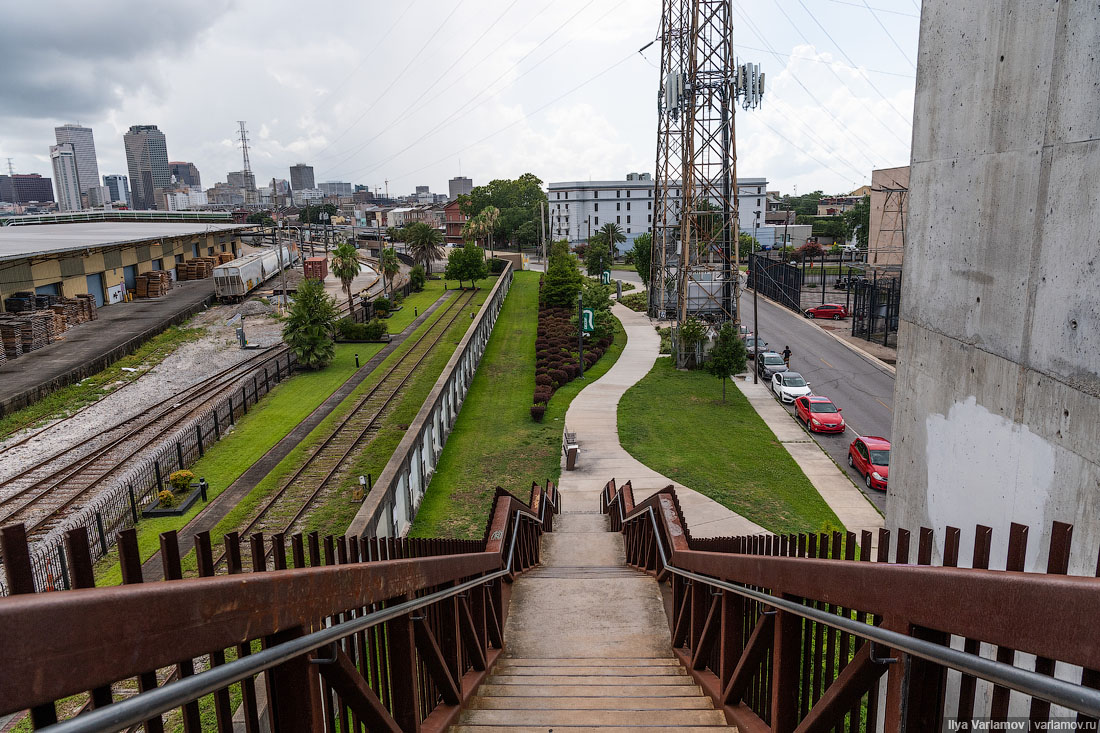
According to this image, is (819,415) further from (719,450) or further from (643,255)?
(643,255)

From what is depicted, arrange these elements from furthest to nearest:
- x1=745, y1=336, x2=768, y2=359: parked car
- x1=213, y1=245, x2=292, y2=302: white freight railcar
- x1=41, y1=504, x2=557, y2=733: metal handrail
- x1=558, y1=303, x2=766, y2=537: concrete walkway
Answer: x1=213, y1=245, x2=292, y2=302: white freight railcar
x1=745, y1=336, x2=768, y2=359: parked car
x1=558, y1=303, x2=766, y2=537: concrete walkway
x1=41, y1=504, x2=557, y2=733: metal handrail

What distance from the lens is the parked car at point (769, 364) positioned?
33.5 metres

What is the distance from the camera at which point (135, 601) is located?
1582 millimetres

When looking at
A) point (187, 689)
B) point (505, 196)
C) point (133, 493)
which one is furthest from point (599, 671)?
point (505, 196)

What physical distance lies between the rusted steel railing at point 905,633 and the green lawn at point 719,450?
10083 millimetres

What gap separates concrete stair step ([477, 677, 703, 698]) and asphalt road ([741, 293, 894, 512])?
14.6 m

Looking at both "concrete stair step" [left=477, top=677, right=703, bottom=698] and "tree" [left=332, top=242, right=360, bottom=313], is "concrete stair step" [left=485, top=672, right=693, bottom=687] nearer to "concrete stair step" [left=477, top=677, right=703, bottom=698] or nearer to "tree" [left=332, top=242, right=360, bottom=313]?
"concrete stair step" [left=477, top=677, right=703, bottom=698]

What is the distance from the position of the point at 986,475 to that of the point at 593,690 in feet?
10.0

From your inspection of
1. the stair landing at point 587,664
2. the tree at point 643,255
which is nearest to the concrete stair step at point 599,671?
the stair landing at point 587,664

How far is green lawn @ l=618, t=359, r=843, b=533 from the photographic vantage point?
18109 mm

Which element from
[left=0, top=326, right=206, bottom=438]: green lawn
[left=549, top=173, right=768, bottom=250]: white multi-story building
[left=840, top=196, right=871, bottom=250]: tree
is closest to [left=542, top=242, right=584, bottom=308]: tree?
[left=0, top=326, right=206, bottom=438]: green lawn

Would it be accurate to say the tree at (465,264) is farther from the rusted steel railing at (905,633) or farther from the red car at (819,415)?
the rusted steel railing at (905,633)

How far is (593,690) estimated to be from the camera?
5305mm

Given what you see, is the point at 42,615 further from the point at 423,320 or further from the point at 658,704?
the point at 423,320
